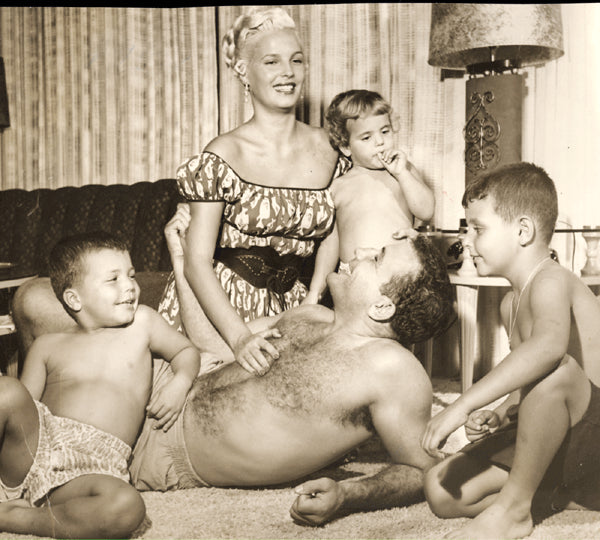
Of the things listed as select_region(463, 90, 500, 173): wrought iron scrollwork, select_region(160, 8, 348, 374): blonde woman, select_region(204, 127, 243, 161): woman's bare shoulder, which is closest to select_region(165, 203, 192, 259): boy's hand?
select_region(160, 8, 348, 374): blonde woman

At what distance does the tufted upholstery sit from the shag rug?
108 centimetres

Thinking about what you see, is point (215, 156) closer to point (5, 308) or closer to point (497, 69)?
point (5, 308)

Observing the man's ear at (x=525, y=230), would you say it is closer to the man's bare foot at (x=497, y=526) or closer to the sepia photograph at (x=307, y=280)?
→ the sepia photograph at (x=307, y=280)

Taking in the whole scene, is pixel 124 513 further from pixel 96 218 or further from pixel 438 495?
pixel 96 218

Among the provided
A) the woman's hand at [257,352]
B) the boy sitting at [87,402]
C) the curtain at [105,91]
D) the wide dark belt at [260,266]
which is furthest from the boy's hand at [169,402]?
the curtain at [105,91]

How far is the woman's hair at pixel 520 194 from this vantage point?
1096mm

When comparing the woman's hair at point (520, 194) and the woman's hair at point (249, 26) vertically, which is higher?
the woman's hair at point (249, 26)

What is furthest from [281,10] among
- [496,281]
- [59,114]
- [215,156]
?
[496,281]

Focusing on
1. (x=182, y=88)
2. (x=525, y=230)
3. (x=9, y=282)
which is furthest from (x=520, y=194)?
(x=9, y=282)

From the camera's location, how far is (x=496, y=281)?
1658 millimetres

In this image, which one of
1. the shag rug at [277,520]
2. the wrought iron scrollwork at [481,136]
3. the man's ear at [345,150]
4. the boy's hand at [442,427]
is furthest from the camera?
the wrought iron scrollwork at [481,136]

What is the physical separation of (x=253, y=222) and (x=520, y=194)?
2.07ft

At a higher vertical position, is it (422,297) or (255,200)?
(255,200)

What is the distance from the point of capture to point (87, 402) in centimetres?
121
